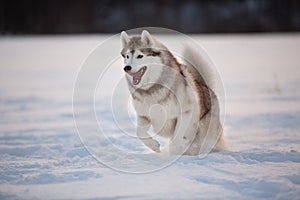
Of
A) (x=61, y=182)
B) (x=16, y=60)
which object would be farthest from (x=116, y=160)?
(x=16, y=60)

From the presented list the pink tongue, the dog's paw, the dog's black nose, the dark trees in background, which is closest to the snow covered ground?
the dog's paw

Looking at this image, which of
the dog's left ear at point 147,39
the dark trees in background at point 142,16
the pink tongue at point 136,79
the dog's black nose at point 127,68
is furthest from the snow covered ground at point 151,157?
the dark trees in background at point 142,16

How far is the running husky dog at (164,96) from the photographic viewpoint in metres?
3.66

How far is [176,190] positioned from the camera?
295cm

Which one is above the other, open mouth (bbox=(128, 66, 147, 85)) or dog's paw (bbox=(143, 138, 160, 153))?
open mouth (bbox=(128, 66, 147, 85))

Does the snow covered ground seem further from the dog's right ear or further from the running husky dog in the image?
the dog's right ear

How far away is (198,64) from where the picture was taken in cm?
404

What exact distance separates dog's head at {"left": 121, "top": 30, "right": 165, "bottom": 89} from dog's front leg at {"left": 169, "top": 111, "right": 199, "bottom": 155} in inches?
15.7

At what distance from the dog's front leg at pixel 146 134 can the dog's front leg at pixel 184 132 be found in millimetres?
133

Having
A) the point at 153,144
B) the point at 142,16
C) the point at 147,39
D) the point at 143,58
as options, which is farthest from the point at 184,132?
the point at 142,16

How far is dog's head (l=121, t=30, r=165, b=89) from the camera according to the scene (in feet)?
11.8

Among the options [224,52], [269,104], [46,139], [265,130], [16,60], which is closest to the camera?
[46,139]

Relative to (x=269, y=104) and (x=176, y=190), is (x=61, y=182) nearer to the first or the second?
(x=176, y=190)

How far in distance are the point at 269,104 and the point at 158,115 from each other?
143 inches
